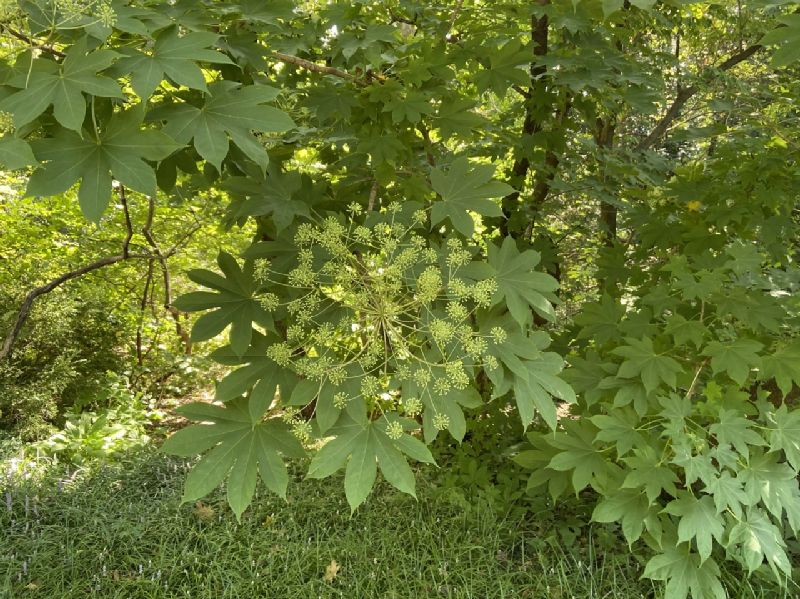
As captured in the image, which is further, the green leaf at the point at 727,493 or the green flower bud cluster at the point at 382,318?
the green leaf at the point at 727,493

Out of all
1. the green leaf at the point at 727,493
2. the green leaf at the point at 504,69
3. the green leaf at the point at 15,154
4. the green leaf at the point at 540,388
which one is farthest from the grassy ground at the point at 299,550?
the green leaf at the point at 15,154

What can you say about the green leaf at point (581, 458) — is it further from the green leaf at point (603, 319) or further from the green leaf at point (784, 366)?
the green leaf at point (784, 366)

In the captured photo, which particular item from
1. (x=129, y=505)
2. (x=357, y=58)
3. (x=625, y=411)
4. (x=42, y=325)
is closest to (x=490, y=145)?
(x=357, y=58)

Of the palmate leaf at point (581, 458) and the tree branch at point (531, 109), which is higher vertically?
the tree branch at point (531, 109)

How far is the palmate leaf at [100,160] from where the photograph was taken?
1.06 metres

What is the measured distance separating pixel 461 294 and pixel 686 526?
51.0 inches

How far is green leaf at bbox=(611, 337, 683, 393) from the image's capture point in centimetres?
216

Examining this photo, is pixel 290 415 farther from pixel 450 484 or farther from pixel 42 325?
pixel 42 325

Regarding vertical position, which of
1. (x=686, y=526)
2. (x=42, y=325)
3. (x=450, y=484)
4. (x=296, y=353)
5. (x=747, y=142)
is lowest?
(x=42, y=325)

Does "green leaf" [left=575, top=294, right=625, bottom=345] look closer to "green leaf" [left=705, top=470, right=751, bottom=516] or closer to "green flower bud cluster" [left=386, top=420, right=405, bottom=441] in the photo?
"green leaf" [left=705, top=470, right=751, bottom=516]

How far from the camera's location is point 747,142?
2.79 metres

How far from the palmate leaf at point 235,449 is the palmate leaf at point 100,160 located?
0.55m

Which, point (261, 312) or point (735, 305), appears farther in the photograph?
point (735, 305)

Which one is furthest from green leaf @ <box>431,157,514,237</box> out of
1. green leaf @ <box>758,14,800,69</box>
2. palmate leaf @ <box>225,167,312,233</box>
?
green leaf @ <box>758,14,800,69</box>
